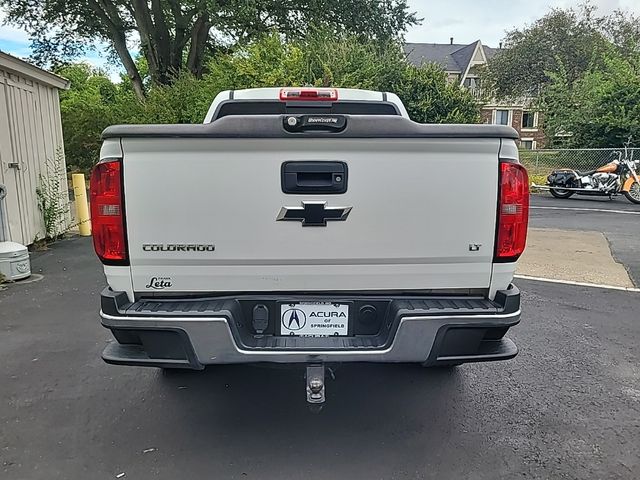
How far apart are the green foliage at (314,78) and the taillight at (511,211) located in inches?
377

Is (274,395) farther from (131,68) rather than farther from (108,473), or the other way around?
(131,68)

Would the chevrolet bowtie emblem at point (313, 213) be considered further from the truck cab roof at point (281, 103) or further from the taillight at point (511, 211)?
the truck cab roof at point (281, 103)

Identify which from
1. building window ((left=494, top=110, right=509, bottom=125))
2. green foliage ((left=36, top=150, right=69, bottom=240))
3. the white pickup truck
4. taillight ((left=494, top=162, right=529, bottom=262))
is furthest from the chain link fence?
building window ((left=494, top=110, right=509, bottom=125))

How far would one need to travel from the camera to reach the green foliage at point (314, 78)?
1191 cm

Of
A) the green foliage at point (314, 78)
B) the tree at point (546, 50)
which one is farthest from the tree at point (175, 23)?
the tree at point (546, 50)

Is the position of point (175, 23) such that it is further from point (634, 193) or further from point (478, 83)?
point (478, 83)

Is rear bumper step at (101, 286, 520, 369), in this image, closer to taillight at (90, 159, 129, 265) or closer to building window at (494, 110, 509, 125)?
taillight at (90, 159, 129, 265)

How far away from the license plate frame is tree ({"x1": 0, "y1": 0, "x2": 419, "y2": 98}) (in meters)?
14.0

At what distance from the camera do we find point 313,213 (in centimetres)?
250

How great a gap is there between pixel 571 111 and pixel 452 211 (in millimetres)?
23539

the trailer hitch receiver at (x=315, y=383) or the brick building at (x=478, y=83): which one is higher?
the brick building at (x=478, y=83)

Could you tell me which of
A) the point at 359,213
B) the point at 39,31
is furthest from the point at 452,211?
the point at 39,31

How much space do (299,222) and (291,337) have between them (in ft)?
1.94

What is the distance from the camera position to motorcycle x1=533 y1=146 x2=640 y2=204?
14.8 metres
